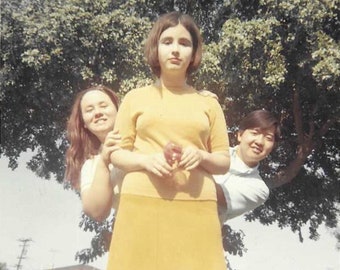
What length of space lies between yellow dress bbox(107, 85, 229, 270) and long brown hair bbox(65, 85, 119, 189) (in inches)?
19.2

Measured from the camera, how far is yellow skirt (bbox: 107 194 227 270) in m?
1.61

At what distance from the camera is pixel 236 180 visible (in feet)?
7.09

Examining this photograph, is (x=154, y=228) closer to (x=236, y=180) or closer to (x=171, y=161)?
(x=171, y=161)

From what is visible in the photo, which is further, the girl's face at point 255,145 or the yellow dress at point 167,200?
the girl's face at point 255,145

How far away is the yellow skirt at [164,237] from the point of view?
5.29 ft

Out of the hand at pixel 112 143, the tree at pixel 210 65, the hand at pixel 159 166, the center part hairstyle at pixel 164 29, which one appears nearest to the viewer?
the hand at pixel 159 166

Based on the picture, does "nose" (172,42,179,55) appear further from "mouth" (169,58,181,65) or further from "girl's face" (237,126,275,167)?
"girl's face" (237,126,275,167)

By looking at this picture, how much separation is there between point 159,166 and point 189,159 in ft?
0.36

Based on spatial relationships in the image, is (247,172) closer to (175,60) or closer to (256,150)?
(256,150)

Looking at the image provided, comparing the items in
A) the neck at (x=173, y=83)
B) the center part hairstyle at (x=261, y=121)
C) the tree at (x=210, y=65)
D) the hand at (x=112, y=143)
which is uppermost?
the tree at (x=210, y=65)

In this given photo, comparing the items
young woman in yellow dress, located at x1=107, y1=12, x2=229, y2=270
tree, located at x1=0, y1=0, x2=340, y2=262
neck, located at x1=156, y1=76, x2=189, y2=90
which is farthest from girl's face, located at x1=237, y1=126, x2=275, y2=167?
tree, located at x1=0, y1=0, x2=340, y2=262

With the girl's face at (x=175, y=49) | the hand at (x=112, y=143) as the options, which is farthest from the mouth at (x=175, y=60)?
the hand at (x=112, y=143)

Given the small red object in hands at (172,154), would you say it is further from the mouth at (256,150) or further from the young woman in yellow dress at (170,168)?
the mouth at (256,150)

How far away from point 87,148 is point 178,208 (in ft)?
2.56
